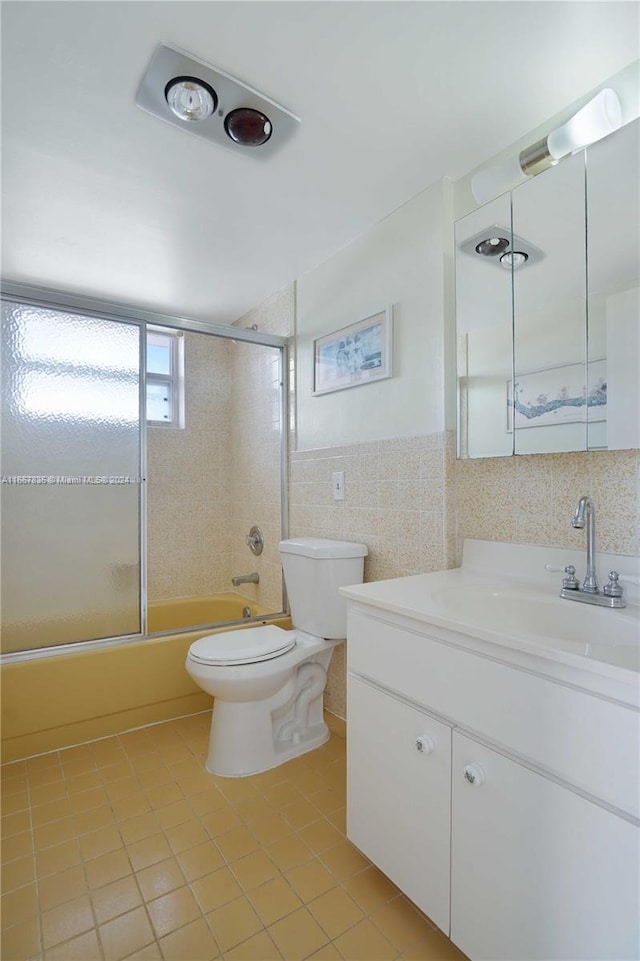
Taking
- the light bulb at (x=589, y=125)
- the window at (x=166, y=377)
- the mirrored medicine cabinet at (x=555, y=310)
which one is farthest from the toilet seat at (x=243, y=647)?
the light bulb at (x=589, y=125)

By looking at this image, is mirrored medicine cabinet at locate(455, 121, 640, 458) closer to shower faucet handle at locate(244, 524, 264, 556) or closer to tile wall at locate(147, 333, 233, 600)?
shower faucet handle at locate(244, 524, 264, 556)

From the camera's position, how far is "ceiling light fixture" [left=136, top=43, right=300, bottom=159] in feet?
3.97

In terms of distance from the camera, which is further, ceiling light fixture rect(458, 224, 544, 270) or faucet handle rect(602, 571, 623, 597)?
ceiling light fixture rect(458, 224, 544, 270)

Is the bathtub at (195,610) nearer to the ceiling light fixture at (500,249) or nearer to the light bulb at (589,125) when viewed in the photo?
the ceiling light fixture at (500,249)

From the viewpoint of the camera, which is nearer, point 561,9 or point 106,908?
point 561,9

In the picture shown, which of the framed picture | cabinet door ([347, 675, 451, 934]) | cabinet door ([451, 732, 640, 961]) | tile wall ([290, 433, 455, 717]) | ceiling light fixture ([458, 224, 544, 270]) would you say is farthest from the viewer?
the framed picture

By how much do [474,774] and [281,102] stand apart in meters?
1.75

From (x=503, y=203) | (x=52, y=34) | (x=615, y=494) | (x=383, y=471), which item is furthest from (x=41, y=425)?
(x=615, y=494)

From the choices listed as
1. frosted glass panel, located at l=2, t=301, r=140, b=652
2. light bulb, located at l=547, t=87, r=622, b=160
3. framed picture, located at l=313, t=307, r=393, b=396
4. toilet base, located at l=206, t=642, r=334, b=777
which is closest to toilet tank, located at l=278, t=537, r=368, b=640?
toilet base, located at l=206, t=642, r=334, b=777

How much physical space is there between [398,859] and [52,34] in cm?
219

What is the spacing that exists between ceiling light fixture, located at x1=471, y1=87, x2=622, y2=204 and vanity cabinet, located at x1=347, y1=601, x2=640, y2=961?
1.35m

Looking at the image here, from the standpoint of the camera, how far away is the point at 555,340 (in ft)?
4.51

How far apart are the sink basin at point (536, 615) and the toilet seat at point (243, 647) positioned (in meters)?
0.80

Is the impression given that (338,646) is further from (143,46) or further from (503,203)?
(143,46)
